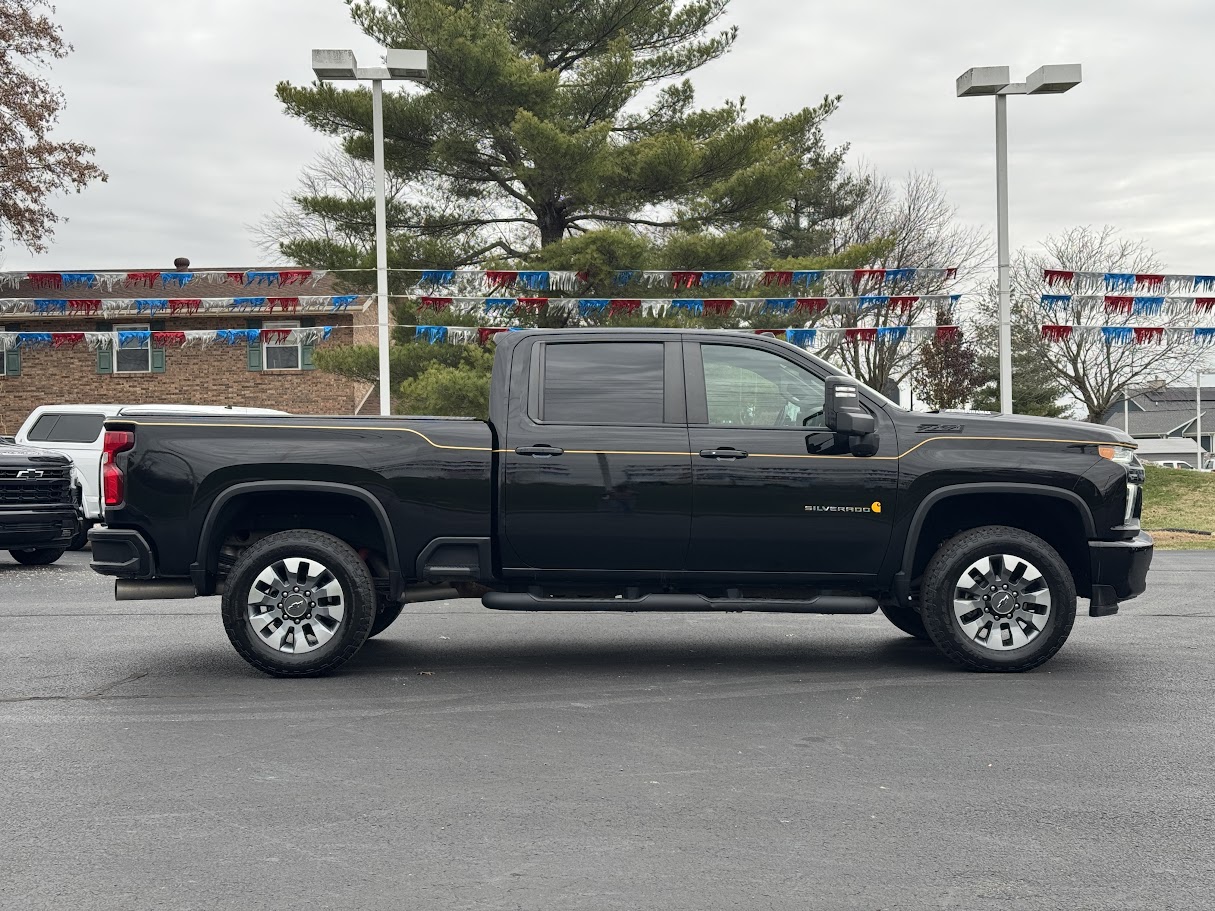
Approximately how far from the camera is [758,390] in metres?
7.45

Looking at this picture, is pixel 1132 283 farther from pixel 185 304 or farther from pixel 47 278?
pixel 47 278

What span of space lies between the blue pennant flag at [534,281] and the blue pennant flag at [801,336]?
15.4 feet

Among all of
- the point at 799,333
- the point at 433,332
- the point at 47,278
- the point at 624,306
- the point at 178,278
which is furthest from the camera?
the point at 47,278

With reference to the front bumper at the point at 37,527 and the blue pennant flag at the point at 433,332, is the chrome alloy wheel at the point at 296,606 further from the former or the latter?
the blue pennant flag at the point at 433,332

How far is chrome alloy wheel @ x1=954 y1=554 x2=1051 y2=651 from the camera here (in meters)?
7.25

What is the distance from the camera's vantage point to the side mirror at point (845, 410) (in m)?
6.95

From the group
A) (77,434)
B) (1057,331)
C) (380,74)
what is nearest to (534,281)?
(380,74)

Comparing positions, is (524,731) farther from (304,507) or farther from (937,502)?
(937,502)

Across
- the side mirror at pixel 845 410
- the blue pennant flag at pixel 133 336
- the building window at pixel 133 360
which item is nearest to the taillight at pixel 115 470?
the side mirror at pixel 845 410

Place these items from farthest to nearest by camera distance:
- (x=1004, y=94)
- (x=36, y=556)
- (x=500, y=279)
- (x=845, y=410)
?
(x=500, y=279)
(x=1004, y=94)
(x=36, y=556)
(x=845, y=410)

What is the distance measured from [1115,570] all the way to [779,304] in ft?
54.2

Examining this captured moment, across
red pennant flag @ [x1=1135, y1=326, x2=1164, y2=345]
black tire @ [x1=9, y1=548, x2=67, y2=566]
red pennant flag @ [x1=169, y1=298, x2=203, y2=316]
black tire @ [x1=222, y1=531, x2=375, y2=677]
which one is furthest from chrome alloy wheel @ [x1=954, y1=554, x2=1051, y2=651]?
red pennant flag @ [x1=169, y1=298, x2=203, y2=316]

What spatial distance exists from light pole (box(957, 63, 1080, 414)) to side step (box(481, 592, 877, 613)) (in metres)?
10.8

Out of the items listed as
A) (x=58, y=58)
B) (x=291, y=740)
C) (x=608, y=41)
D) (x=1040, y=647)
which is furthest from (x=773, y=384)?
(x=58, y=58)
